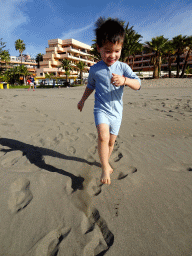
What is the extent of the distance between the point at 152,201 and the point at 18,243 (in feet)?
3.90

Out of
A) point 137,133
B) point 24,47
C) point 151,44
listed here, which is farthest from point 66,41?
point 137,133

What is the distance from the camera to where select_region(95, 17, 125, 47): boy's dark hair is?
5.37ft

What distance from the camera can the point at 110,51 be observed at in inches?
67.8

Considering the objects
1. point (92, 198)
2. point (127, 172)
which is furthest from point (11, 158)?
point (127, 172)

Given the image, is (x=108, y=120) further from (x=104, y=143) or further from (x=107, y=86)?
(x=107, y=86)

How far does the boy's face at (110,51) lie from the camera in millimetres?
1685

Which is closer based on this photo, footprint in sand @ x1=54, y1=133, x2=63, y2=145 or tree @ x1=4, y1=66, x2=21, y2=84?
footprint in sand @ x1=54, y1=133, x2=63, y2=145

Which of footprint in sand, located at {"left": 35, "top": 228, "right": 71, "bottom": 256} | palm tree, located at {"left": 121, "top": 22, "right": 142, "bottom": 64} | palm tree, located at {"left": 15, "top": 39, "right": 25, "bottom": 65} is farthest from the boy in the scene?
palm tree, located at {"left": 15, "top": 39, "right": 25, "bottom": 65}

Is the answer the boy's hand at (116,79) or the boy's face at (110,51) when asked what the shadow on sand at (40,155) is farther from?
the boy's face at (110,51)

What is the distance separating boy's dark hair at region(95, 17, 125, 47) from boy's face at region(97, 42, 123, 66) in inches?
1.4

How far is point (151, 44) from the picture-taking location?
97.1 ft

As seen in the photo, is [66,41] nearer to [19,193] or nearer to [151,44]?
[151,44]

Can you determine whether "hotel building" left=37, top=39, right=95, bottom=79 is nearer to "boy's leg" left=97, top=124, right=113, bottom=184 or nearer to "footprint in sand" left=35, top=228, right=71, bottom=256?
"boy's leg" left=97, top=124, right=113, bottom=184

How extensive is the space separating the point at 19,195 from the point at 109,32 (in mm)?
1901
